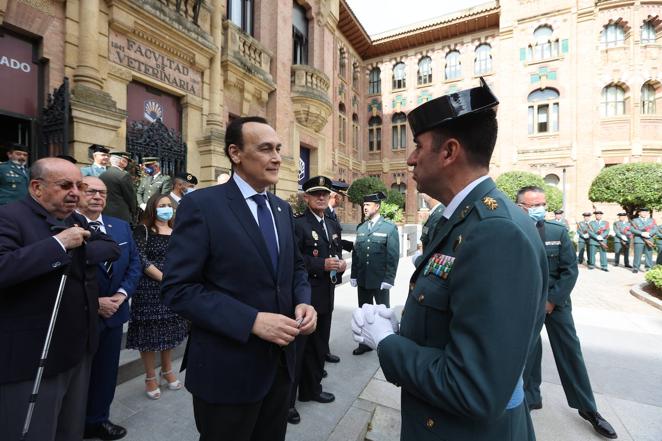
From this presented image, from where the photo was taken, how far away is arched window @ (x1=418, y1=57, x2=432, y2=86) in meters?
27.4

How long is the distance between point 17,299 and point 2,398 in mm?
525

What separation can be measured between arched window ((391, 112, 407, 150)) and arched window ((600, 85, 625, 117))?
1394cm

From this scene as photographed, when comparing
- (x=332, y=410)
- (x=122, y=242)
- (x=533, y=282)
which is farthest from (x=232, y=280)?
(x=332, y=410)

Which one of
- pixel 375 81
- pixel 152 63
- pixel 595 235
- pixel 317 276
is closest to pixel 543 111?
pixel 375 81

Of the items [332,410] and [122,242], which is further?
[332,410]

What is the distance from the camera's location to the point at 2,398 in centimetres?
171

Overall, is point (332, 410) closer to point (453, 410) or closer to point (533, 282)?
point (453, 410)

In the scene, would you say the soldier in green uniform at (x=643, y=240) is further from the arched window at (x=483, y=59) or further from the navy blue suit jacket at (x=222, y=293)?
the arched window at (x=483, y=59)

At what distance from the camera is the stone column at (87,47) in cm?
645

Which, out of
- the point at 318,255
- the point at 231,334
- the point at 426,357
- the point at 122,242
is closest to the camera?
the point at 426,357

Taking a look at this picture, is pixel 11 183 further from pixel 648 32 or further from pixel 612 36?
pixel 648 32

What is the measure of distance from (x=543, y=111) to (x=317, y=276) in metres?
27.4

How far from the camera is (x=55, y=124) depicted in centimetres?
592

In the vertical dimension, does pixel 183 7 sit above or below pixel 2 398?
above
